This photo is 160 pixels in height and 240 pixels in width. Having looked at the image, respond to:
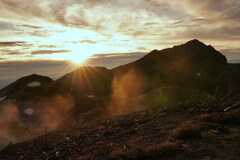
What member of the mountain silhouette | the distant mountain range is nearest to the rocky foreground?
the distant mountain range

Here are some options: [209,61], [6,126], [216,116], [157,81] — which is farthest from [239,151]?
[209,61]

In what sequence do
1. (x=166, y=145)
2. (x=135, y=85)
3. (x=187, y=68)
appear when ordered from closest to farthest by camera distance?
(x=166, y=145), (x=187, y=68), (x=135, y=85)

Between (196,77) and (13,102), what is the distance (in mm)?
74104

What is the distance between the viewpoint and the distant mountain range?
69.0 meters

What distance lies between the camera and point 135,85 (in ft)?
378

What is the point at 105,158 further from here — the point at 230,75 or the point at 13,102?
the point at 230,75

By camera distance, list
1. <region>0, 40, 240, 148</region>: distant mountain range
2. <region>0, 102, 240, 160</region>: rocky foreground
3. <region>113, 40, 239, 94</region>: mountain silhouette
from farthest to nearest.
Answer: <region>113, 40, 239, 94</region>: mountain silhouette < <region>0, 40, 240, 148</region>: distant mountain range < <region>0, 102, 240, 160</region>: rocky foreground

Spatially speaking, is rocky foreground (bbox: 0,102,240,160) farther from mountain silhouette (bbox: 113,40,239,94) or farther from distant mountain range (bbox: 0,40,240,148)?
mountain silhouette (bbox: 113,40,239,94)

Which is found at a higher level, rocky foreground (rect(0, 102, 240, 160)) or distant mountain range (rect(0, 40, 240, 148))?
rocky foreground (rect(0, 102, 240, 160))

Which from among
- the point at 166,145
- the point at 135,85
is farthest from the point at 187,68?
the point at 166,145

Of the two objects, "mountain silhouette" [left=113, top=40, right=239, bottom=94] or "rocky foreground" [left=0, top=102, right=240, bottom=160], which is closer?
"rocky foreground" [left=0, top=102, right=240, bottom=160]

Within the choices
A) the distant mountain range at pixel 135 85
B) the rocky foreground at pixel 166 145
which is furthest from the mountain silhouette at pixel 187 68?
the rocky foreground at pixel 166 145

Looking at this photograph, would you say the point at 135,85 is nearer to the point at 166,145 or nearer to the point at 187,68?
the point at 187,68

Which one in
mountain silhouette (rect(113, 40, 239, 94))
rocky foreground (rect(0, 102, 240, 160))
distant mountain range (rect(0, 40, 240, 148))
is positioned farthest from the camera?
mountain silhouette (rect(113, 40, 239, 94))
